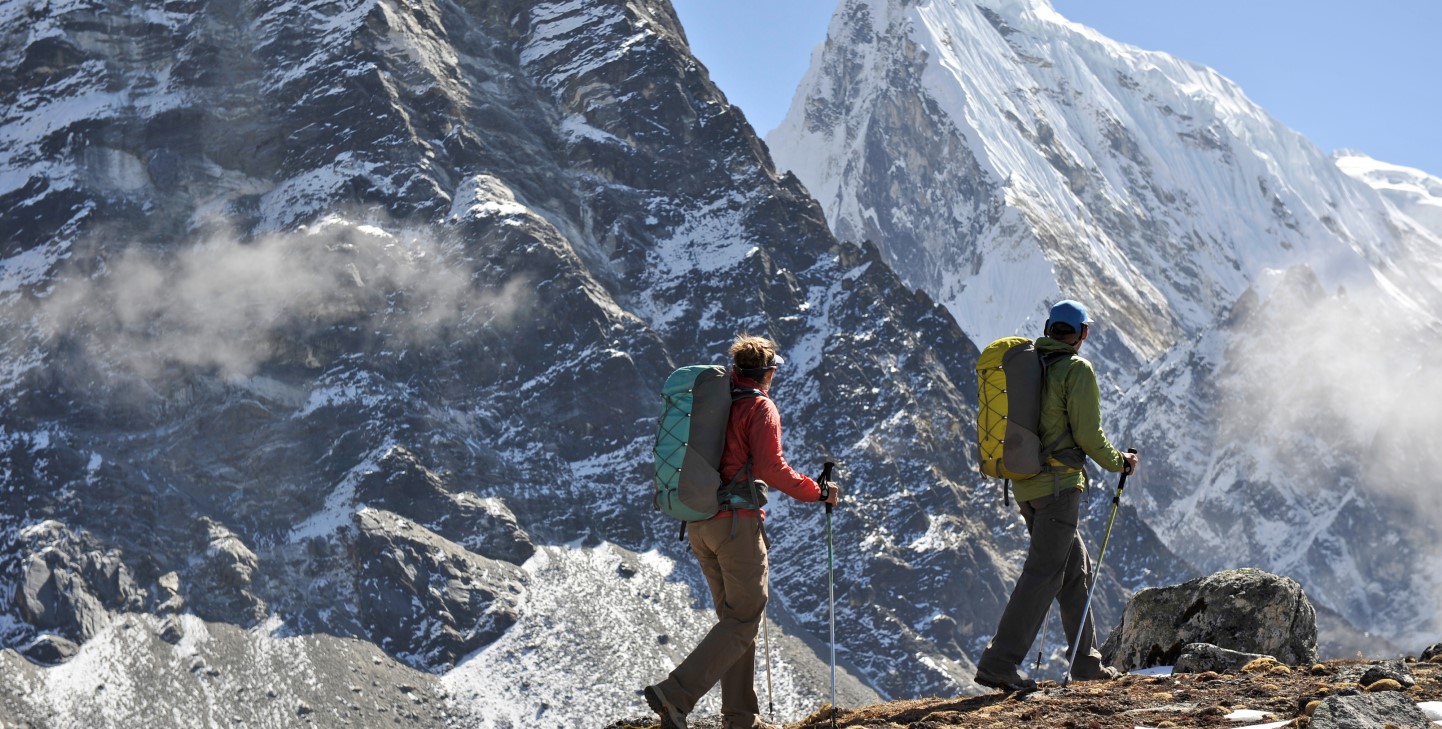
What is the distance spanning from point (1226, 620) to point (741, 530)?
27.1ft

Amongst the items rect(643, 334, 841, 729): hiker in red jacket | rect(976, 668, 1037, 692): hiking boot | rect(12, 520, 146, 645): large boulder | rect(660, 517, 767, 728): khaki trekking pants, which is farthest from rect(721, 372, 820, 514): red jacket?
rect(12, 520, 146, 645): large boulder

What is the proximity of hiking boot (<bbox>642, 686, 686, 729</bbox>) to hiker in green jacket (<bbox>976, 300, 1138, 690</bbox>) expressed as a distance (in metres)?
3.12

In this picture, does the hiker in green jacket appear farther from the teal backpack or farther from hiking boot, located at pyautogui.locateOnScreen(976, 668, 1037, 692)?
the teal backpack

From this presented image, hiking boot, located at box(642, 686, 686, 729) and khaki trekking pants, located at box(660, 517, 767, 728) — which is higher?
khaki trekking pants, located at box(660, 517, 767, 728)

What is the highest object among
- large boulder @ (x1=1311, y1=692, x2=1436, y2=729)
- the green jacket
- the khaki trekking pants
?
the green jacket

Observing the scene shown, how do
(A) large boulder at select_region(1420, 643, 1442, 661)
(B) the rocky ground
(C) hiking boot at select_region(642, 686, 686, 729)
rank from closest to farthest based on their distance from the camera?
(B) the rocky ground < (C) hiking boot at select_region(642, 686, 686, 729) < (A) large boulder at select_region(1420, 643, 1442, 661)

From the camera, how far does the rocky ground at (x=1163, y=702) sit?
16031 millimetres

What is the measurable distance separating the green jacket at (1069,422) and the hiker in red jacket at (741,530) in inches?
97.9

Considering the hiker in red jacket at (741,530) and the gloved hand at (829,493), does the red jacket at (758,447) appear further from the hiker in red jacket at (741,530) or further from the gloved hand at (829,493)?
the gloved hand at (829,493)

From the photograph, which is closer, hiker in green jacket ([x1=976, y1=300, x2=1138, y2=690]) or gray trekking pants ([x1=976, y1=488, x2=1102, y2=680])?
hiker in green jacket ([x1=976, y1=300, x2=1138, y2=690])

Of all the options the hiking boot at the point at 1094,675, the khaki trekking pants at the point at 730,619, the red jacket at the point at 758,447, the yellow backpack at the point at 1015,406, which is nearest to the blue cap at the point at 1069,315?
the yellow backpack at the point at 1015,406

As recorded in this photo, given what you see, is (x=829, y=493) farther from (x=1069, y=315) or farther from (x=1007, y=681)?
(x=1069, y=315)

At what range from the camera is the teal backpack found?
16.8 metres

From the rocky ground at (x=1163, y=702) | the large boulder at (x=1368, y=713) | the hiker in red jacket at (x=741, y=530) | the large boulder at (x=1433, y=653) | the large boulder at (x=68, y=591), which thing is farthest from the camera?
the large boulder at (x=68, y=591)
